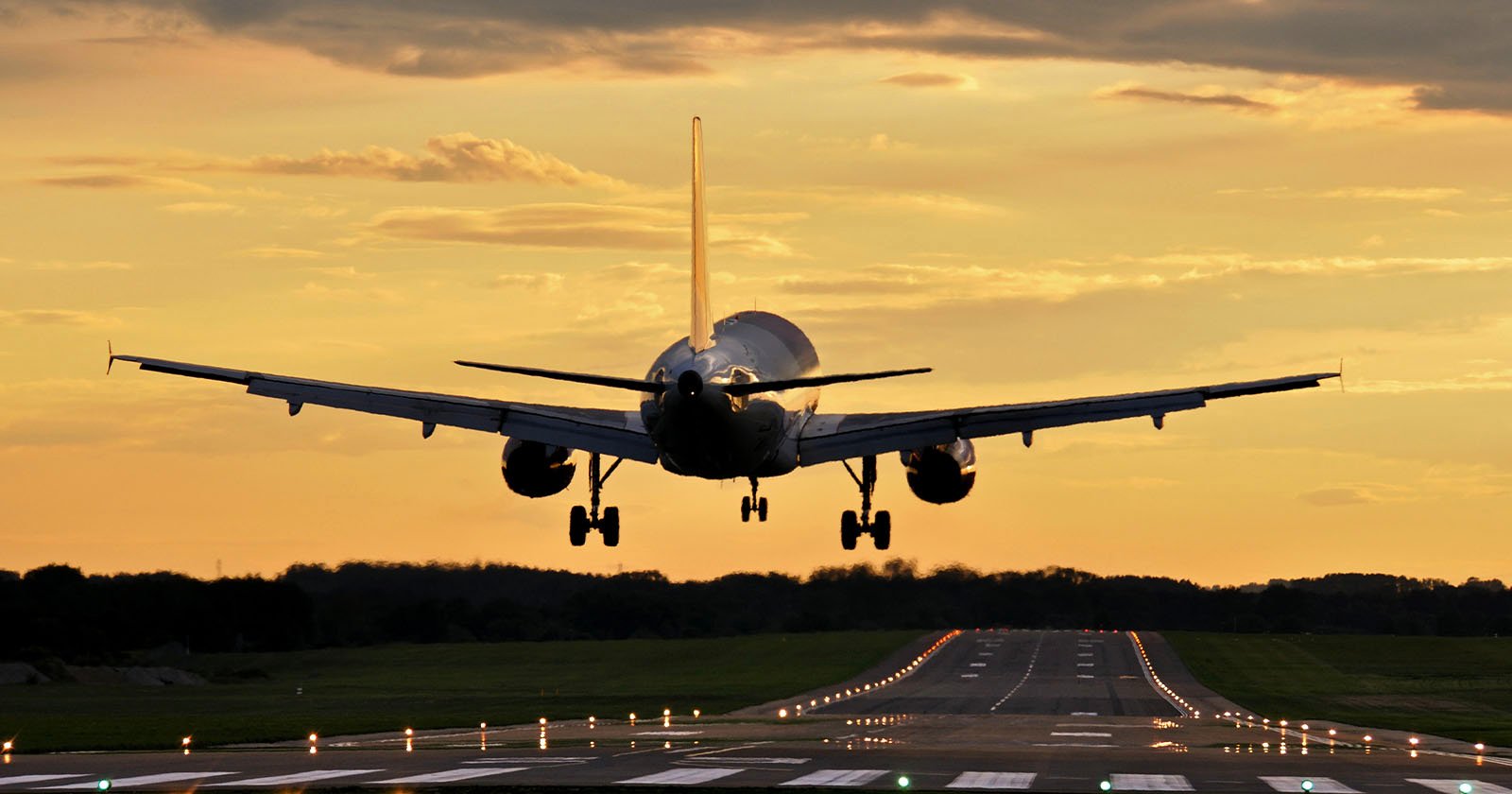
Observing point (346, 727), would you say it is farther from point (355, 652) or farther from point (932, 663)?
point (932, 663)

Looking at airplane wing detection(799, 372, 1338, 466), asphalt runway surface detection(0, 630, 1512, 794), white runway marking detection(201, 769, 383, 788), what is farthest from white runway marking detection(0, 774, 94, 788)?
airplane wing detection(799, 372, 1338, 466)

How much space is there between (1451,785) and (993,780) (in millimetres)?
13344

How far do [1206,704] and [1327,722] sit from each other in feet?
49.2

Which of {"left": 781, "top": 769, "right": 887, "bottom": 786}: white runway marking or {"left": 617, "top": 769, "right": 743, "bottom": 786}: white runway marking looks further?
{"left": 781, "top": 769, "right": 887, "bottom": 786}: white runway marking

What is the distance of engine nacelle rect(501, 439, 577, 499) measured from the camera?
72.6 meters

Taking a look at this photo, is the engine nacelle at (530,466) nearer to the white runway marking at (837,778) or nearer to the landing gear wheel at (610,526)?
the landing gear wheel at (610,526)

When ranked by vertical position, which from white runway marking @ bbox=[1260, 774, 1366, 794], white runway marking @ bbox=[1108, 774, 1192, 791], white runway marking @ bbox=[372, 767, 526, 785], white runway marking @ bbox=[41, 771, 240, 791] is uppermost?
white runway marking @ bbox=[41, 771, 240, 791]

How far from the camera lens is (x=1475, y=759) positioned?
236ft

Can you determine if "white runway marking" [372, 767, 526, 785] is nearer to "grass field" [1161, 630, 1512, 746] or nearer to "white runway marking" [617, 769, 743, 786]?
"white runway marking" [617, 769, 743, 786]

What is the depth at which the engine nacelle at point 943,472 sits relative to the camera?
73.8m

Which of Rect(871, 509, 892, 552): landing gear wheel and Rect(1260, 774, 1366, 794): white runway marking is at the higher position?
Rect(871, 509, 892, 552): landing gear wheel

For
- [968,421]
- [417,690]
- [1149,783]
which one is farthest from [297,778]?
[417,690]

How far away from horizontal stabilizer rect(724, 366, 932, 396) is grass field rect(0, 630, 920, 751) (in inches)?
1188

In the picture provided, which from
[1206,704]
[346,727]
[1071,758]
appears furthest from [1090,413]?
[1206,704]
